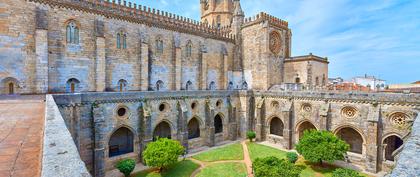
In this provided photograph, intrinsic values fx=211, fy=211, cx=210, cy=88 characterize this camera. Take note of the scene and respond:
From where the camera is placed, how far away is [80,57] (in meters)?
21.0

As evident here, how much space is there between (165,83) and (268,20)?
17.3 m

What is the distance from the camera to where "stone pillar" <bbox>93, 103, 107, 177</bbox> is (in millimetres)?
16094

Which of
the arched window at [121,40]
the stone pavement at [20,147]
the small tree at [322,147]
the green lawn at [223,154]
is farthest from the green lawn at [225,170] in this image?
the arched window at [121,40]

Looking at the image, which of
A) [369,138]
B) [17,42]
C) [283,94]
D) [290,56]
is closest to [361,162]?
[369,138]

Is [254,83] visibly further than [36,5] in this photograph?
Yes

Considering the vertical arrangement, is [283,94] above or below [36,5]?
below

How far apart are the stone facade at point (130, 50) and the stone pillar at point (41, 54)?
0.23ft

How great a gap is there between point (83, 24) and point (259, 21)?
22.5 m

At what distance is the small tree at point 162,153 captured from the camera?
51.7 ft

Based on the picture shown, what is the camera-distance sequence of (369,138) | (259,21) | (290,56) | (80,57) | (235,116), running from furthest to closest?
(290,56), (259,21), (235,116), (80,57), (369,138)

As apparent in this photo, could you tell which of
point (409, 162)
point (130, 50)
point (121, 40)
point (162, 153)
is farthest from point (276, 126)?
point (409, 162)

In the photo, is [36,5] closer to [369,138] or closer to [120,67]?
[120,67]

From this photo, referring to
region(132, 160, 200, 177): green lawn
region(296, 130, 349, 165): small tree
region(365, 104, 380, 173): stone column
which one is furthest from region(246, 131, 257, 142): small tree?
region(365, 104, 380, 173): stone column

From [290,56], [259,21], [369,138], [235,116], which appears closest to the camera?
[369,138]
